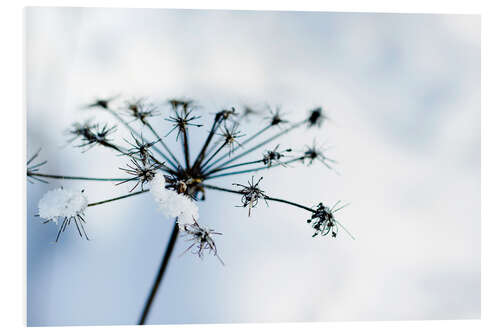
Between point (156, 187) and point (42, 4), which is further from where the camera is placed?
point (42, 4)

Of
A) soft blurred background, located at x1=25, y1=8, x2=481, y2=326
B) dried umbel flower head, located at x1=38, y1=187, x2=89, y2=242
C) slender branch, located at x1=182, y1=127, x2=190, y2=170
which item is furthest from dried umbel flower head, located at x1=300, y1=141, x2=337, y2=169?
dried umbel flower head, located at x1=38, y1=187, x2=89, y2=242

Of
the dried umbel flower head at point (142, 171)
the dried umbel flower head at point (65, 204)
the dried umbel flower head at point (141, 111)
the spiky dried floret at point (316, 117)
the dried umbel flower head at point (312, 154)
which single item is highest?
the spiky dried floret at point (316, 117)

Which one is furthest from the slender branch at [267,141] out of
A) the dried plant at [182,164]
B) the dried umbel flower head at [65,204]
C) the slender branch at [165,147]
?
the dried umbel flower head at [65,204]

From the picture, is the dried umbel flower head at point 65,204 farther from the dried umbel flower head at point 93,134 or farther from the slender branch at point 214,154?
the slender branch at point 214,154

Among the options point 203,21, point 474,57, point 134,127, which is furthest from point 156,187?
point 474,57
